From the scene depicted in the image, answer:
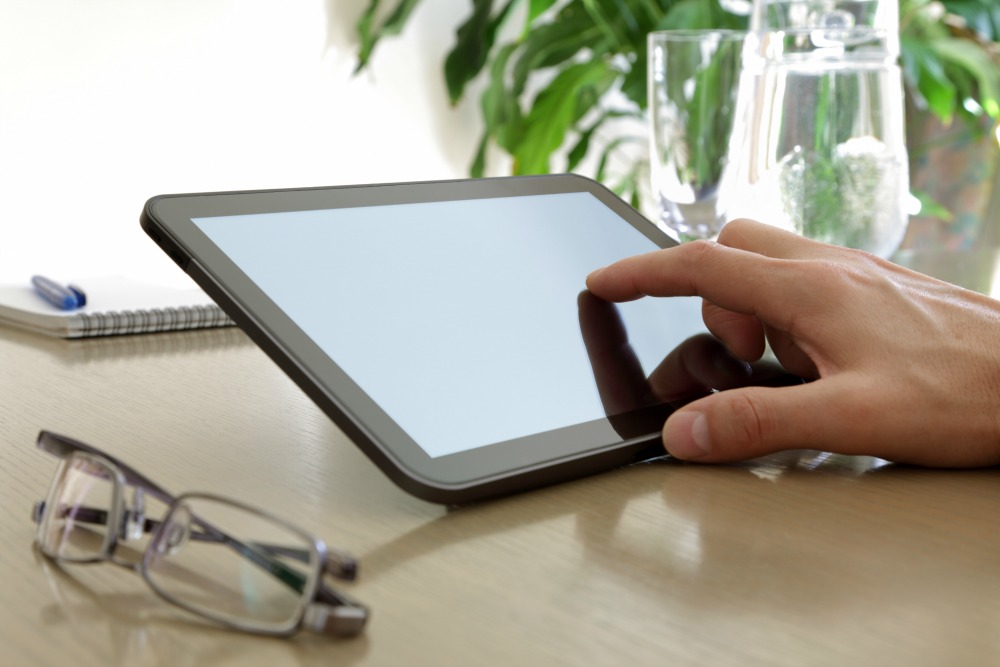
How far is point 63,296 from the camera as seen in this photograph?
2.70ft

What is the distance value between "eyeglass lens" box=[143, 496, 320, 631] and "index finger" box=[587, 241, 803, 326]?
0.88ft

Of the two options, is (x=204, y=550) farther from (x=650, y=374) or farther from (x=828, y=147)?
(x=828, y=147)

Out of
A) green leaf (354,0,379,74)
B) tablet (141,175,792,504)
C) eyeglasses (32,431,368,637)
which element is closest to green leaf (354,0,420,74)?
green leaf (354,0,379,74)

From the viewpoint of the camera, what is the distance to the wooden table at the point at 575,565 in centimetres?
29

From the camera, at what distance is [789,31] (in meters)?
0.91

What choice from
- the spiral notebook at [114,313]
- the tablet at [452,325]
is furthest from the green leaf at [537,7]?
the tablet at [452,325]

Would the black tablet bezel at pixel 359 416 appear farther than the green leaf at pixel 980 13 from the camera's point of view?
No

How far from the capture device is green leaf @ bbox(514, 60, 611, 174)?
6.72 feet

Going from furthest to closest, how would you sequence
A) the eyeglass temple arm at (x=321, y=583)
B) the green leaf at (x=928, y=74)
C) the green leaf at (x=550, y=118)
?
1. the green leaf at (x=550, y=118)
2. the green leaf at (x=928, y=74)
3. the eyeglass temple arm at (x=321, y=583)

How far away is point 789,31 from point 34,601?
2.61ft

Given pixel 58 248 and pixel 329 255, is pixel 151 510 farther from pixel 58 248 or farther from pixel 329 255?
pixel 58 248

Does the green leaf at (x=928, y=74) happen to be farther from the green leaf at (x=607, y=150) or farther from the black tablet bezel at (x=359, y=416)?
the black tablet bezel at (x=359, y=416)

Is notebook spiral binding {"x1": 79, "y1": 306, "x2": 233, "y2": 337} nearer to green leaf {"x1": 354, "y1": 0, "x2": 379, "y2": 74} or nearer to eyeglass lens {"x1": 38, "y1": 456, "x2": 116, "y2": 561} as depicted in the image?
eyeglass lens {"x1": 38, "y1": 456, "x2": 116, "y2": 561}

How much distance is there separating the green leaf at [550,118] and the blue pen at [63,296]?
1.29 meters
